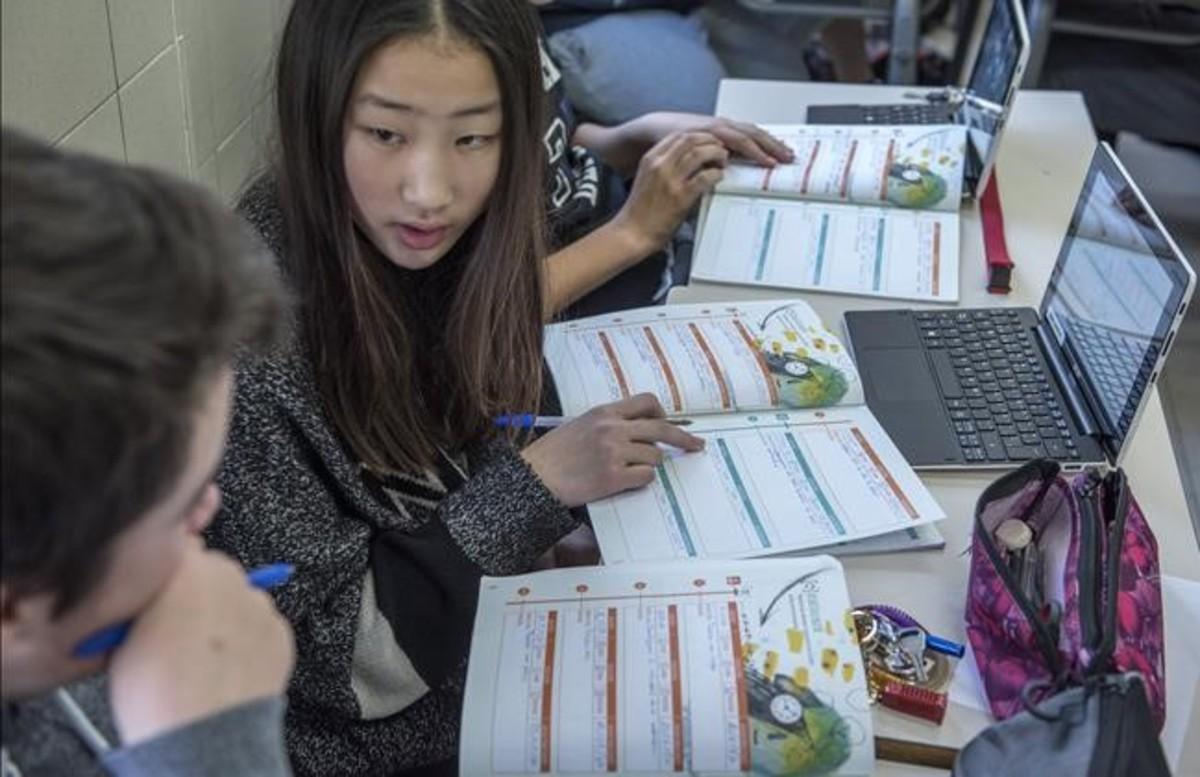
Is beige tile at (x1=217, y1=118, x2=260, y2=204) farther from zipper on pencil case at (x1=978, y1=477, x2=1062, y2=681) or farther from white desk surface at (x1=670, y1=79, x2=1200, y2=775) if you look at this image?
zipper on pencil case at (x1=978, y1=477, x2=1062, y2=681)

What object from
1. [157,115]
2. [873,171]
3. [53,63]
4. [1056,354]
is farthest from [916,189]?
[53,63]

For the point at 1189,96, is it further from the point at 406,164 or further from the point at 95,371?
the point at 95,371

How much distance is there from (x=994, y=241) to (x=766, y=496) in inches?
24.0

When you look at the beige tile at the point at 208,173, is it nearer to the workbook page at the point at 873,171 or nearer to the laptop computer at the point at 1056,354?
the workbook page at the point at 873,171

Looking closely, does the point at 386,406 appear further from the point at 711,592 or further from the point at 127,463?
the point at 127,463

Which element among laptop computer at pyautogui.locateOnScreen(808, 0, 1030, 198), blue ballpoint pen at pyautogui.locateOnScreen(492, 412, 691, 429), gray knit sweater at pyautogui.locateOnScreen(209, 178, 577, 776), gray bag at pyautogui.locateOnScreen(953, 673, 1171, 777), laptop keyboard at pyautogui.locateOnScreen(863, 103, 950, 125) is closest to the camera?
gray bag at pyautogui.locateOnScreen(953, 673, 1171, 777)

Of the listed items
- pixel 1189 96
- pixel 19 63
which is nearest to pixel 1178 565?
pixel 19 63

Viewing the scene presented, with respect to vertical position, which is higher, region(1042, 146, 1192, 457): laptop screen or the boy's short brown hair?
the boy's short brown hair

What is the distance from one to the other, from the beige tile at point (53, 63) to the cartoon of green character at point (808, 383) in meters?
0.67

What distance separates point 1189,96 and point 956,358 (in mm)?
1540

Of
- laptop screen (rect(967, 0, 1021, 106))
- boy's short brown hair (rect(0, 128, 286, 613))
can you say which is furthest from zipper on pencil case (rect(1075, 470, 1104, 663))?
laptop screen (rect(967, 0, 1021, 106))

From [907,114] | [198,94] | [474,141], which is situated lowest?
[907,114]

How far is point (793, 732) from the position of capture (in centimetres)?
88

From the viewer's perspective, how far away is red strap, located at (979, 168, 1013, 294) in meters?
1.50
